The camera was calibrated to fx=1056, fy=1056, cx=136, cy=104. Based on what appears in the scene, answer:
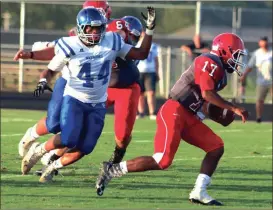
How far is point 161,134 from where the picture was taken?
31.3 ft

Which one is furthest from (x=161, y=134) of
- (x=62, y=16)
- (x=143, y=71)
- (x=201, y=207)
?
(x=62, y=16)

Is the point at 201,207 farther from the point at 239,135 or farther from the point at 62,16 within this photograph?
the point at 62,16

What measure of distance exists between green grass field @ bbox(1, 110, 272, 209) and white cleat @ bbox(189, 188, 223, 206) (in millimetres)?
76

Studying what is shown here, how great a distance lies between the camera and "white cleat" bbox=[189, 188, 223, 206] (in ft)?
31.3

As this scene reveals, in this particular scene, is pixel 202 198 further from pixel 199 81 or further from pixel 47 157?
pixel 47 157

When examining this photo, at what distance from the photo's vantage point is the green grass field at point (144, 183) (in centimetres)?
944

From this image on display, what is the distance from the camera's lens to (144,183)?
10727 mm

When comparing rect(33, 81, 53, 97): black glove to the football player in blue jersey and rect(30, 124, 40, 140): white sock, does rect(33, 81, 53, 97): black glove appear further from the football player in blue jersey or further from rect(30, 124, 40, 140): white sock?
rect(30, 124, 40, 140): white sock

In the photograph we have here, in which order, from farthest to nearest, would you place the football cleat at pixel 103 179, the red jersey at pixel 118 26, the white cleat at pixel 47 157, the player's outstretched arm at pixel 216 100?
the red jersey at pixel 118 26 → the white cleat at pixel 47 157 → the football cleat at pixel 103 179 → the player's outstretched arm at pixel 216 100

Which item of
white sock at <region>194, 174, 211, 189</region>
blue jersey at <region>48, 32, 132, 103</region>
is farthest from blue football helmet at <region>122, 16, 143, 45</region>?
white sock at <region>194, 174, 211, 189</region>

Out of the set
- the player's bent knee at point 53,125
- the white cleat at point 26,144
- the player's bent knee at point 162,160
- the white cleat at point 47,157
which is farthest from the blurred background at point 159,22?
the player's bent knee at point 162,160

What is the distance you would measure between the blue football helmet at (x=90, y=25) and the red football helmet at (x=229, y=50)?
1.06 metres

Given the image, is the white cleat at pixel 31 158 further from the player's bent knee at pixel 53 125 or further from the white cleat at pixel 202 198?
the white cleat at pixel 202 198

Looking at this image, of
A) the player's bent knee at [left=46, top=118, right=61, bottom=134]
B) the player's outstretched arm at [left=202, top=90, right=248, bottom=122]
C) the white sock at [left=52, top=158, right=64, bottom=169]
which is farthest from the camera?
the player's bent knee at [left=46, top=118, right=61, bottom=134]
